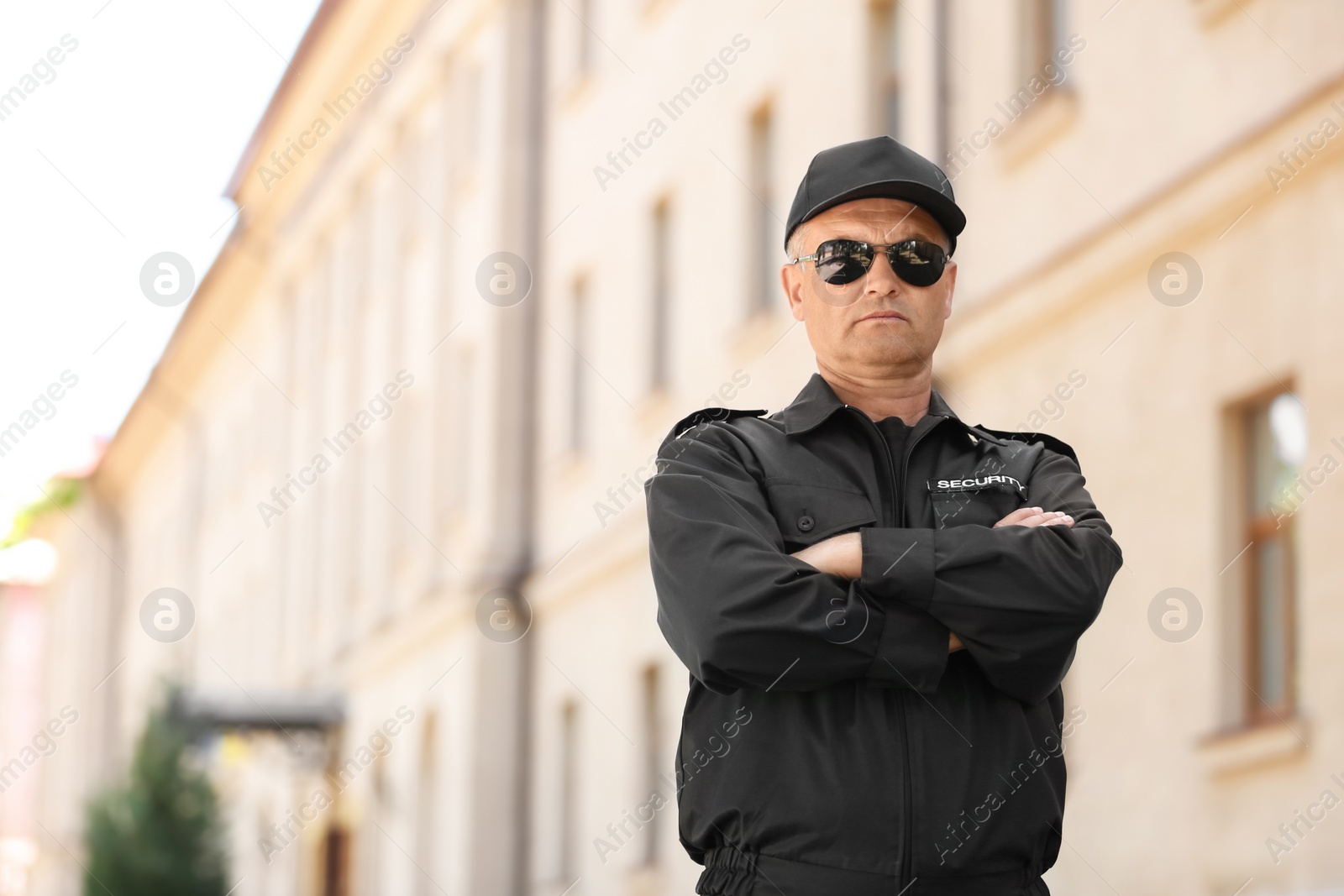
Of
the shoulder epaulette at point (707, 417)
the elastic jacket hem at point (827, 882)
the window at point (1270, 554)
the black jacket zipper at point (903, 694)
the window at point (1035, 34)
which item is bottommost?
the elastic jacket hem at point (827, 882)

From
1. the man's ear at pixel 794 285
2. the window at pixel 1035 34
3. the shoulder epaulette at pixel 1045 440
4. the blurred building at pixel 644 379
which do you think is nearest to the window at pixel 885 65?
the blurred building at pixel 644 379

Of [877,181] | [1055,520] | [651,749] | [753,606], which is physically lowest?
[753,606]

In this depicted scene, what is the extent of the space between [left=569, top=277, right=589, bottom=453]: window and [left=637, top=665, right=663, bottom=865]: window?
12.0 feet

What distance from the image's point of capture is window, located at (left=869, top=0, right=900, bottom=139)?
627 inches

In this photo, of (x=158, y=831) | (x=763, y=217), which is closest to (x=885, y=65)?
(x=763, y=217)

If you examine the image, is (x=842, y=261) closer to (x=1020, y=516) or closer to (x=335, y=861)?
(x=1020, y=516)

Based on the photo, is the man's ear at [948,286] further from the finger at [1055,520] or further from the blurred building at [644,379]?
the blurred building at [644,379]

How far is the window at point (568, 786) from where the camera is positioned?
860 inches

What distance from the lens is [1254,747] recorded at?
Answer: 10.4 meters

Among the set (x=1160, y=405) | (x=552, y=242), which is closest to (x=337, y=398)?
(x=552, y=242)

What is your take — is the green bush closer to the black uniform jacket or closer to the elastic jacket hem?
the black uniform jacket

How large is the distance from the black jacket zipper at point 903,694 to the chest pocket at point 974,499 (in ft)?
0.19

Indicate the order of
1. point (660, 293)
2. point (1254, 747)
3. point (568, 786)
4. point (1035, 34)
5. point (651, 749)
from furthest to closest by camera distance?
point (568, 786), point (660, 293), point (651, 749), point (1035, 34), point (1254, 747)

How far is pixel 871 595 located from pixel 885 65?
13.3 meters
